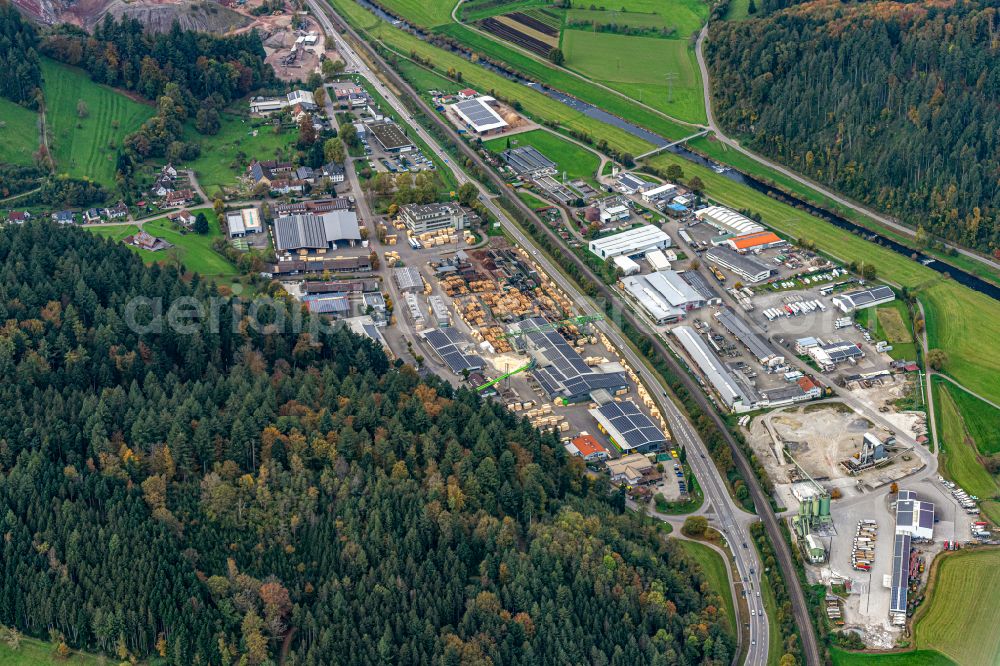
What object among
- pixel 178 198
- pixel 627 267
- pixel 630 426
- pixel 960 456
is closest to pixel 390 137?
pixel 178 198

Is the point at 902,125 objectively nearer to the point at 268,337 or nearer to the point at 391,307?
the point at 391,307

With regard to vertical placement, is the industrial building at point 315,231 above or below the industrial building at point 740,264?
above

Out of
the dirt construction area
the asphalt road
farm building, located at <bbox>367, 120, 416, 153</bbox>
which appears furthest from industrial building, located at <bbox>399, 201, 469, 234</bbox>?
the dirt construction area

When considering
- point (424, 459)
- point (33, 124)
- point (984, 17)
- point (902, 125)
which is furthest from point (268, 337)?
point (984, 17)

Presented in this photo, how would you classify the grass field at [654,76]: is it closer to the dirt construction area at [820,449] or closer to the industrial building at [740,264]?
the industrial building at [740,264]

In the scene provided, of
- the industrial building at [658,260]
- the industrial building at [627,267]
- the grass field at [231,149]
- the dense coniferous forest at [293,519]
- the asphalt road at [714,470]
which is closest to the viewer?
the dense coniferous forest at [293,519]

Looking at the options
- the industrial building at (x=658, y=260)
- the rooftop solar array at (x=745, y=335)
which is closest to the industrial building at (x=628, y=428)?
the rooftop solar array at (x=745, y=335)
